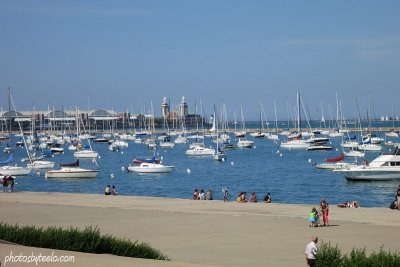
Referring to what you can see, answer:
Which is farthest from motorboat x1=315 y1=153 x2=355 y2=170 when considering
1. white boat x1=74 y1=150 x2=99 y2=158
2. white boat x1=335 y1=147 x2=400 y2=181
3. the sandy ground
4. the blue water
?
white boat x1=74 y1=150 x2=99 y2=158

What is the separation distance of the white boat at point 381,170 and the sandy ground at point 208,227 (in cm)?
2193

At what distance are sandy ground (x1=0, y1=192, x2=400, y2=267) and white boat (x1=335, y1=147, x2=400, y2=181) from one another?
21928mm

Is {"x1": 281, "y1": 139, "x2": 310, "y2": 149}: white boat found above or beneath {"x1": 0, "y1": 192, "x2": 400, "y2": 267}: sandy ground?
beneath

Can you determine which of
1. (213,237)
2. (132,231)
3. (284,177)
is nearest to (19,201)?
(132,231)

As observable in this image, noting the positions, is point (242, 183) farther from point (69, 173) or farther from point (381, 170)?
point (69, 173)

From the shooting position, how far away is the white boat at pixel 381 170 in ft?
206

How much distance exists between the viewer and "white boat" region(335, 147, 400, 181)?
6272 centimetres

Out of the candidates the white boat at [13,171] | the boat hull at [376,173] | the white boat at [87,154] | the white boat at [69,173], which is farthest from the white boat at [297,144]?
the boat hull at [376,173]

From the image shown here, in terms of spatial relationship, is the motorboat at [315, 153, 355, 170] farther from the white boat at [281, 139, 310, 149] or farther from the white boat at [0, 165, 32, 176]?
the white boat at [281, 139, 310, 149]

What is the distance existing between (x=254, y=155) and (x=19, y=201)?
80.9 m

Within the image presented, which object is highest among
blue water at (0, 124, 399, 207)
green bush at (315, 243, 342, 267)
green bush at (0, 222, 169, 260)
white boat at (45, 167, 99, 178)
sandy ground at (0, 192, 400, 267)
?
green bush at (0, 222, 169, 260)

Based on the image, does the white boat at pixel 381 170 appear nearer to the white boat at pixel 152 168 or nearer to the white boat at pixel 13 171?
the white boat at pixel 152 168

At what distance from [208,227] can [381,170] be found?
33.3 meters

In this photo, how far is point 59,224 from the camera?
33.5 metres
